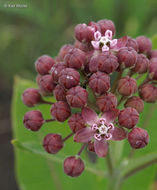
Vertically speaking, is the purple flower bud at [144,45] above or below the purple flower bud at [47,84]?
above

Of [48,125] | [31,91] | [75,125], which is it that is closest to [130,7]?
[48,125]

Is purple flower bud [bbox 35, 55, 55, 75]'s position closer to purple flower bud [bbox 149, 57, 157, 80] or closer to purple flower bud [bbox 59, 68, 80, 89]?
purple flower bud [bbox 59, 68, 80, 89]

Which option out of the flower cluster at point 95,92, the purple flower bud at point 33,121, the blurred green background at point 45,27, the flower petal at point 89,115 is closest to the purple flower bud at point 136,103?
the flower cluster at point 95,92

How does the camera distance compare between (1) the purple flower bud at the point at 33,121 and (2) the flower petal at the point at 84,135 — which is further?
(1) the purple flower bud at the point at 33,121

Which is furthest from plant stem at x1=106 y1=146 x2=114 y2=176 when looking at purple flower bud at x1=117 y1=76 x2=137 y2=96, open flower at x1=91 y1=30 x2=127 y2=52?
open flower at x1=91 y1=30 x2=127 y2=52

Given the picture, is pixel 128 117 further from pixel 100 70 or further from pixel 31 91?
pixel 31 91

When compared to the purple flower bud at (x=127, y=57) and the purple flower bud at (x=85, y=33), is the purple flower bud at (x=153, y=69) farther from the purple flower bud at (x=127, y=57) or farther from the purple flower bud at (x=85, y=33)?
the purple flower bud at (x=85, y=33)
